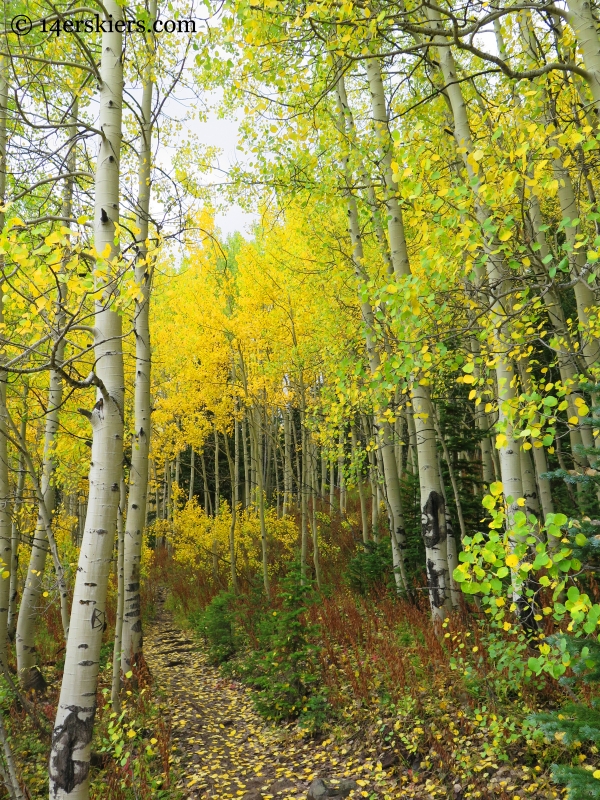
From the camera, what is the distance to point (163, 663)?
7449mm

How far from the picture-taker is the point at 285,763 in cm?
436

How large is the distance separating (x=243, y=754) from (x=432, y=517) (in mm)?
2857

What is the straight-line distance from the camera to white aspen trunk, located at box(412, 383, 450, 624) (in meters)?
5.05

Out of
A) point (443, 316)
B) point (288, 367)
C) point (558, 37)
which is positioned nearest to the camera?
point (443, 316)

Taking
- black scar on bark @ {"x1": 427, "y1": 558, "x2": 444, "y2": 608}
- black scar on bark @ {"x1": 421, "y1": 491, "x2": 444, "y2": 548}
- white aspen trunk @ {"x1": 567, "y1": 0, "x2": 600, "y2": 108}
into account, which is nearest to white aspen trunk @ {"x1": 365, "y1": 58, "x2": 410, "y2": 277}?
white aspen trunk @ {"x1": 567, "y1": 0, "x2": 600, "y2": 108}

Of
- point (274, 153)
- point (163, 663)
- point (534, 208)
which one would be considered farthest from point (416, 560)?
point (274, 153)

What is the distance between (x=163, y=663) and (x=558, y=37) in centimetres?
882

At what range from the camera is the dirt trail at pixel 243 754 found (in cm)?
386

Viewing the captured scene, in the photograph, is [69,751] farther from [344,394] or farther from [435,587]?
[344,394]

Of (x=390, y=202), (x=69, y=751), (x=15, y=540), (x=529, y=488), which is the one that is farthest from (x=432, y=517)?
(x=15, y=540)

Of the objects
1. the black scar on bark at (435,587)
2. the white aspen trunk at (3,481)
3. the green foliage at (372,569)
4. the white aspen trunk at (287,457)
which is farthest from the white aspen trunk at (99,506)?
the white aspen trunk at (287,457)

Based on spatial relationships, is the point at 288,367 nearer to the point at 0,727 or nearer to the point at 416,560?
the point at 416,560

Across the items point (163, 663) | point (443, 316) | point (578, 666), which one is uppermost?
point (443, 316)

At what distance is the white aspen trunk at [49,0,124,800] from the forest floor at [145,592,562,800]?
5.50 ft
